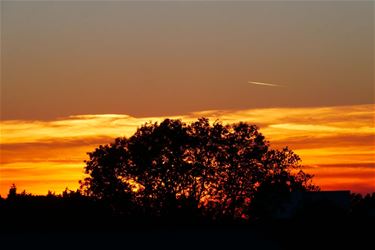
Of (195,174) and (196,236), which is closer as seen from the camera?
(196,236)

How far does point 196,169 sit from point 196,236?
43390 mm

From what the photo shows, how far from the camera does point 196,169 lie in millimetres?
96188

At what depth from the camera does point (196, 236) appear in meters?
52.8

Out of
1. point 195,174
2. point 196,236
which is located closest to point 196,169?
point 195,174

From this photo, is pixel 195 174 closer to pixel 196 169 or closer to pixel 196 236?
pixel 196 169

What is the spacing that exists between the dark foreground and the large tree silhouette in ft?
117

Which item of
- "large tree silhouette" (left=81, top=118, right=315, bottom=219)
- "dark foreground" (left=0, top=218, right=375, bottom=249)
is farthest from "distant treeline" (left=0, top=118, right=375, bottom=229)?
"dark foreground" (left=0, top=218, right=375, bottom=249)

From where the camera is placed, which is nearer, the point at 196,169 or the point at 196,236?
the point at 196,236

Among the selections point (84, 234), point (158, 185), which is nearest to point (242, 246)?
point (84, 234)

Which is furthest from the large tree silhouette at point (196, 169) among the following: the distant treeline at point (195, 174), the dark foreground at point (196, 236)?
the dark foreground at point (196, 236)

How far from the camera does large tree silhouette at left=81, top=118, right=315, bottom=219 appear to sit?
95688 millimetres

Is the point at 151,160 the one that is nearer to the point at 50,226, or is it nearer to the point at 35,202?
the point at 35,202

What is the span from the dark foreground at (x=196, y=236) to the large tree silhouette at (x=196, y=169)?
117ft

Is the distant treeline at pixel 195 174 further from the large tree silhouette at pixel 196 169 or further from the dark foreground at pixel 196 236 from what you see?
the dark foreground at pixel 196 236
